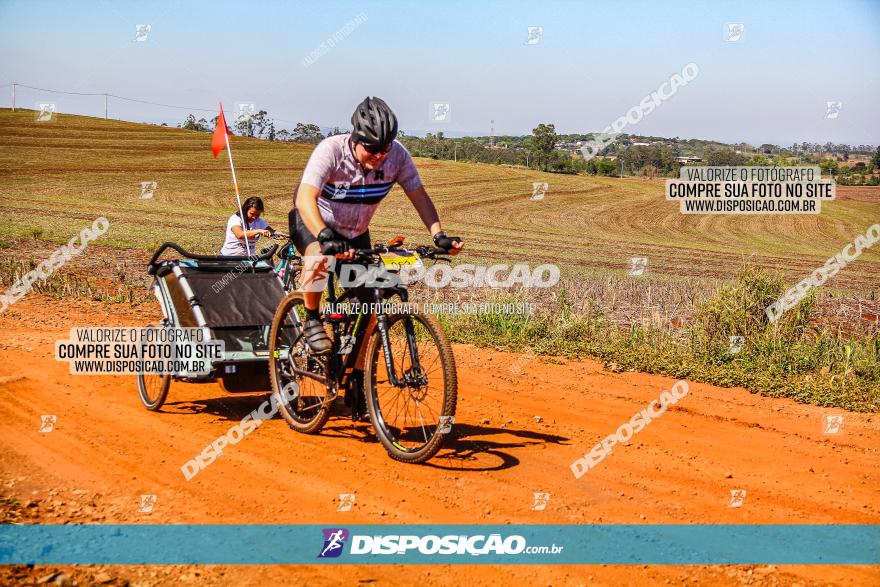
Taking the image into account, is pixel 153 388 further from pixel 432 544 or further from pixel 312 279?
pixel 432 544

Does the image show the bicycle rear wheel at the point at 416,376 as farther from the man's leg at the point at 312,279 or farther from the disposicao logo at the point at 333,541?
the disposicao logo at the point at 333,541

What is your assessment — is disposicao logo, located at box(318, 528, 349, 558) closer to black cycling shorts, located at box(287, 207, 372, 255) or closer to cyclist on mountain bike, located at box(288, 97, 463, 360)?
cyclist on mountain bike, located at box(288, 97, 463, 360)

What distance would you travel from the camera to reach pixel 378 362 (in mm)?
6344

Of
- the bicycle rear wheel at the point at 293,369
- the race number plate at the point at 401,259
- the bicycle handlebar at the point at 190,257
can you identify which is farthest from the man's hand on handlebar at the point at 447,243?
the bicycle handlebar at the point at 190,257

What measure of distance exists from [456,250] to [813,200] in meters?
68.8

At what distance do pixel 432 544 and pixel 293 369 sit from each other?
2.79 meters

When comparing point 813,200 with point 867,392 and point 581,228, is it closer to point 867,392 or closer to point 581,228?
point 581,228

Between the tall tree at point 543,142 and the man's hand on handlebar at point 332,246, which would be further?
the tall tree at point 543,142

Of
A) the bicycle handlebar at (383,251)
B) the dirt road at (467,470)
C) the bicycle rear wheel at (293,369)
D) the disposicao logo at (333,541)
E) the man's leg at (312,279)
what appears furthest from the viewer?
the bicycle rear wheel at (293,369)

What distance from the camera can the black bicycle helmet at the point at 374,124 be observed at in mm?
5750

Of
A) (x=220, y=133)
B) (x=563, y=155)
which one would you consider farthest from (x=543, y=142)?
(x=220, y=133)

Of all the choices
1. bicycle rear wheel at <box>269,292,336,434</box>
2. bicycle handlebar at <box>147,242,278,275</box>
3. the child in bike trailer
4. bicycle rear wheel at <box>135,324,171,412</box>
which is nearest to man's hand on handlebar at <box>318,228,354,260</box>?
the child in bike trailer

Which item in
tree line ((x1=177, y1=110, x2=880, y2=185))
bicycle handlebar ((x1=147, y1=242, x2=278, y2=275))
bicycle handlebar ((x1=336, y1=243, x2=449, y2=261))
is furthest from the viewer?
tree line ((x1=177, y1=110, x2=880, y2=185))

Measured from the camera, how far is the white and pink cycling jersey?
5953 millimetres
